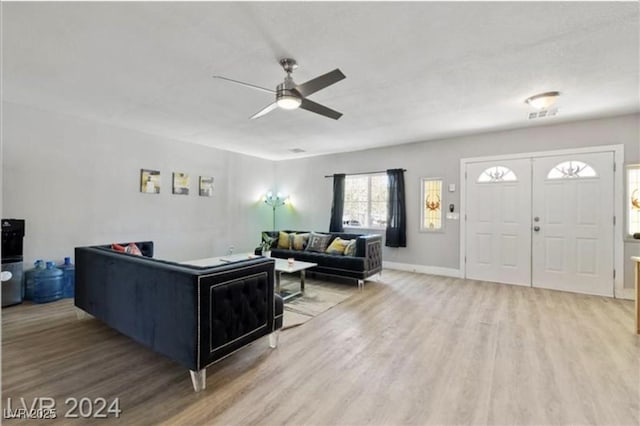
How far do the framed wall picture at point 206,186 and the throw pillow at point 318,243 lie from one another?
2415 mm

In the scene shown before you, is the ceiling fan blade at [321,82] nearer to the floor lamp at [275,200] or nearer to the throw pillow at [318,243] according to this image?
the throw pillow at [318,243]

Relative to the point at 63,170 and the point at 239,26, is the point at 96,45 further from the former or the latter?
the point at 63,170

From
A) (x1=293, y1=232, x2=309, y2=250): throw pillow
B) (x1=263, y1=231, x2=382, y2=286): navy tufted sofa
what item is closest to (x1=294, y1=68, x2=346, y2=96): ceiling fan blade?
(x1=263, y1=231, x2=382, y2=286): navy tufted sofa

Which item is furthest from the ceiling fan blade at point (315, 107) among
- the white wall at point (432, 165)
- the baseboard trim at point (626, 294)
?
the baseboard trim at point (626, 294)

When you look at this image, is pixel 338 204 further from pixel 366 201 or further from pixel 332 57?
pixel 332 57

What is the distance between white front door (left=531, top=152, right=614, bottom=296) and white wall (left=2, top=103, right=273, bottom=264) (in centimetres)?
591

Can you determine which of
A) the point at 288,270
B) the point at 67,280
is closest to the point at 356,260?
the point at 288,270

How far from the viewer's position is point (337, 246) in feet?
17.6

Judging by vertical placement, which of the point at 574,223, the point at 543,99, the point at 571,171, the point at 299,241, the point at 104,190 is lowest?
the point at 299,241

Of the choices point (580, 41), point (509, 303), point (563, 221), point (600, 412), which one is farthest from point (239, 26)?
point (563, 221)

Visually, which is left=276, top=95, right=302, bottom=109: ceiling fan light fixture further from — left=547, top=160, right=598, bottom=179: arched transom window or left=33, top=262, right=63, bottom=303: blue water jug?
left=547, top=160, right=598, bottom=179: arched transom window

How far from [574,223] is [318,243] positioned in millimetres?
4095

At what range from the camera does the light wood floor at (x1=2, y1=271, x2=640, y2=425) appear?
1.92 meters

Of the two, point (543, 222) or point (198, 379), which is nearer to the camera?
point (198, 379)
